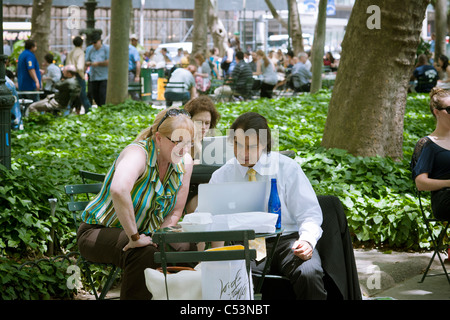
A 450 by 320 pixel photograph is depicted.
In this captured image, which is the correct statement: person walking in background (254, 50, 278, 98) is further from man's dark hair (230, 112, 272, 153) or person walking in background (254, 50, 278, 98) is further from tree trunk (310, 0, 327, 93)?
man's dark hair (230, 112, 272, 153)

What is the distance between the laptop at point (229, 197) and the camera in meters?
4.03

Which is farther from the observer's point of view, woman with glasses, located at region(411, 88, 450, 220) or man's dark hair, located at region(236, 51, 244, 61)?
man's dark hair, located at region(236, 51, 244, 61)

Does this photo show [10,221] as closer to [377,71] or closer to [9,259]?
[9,259]

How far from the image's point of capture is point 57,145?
34.3 ft

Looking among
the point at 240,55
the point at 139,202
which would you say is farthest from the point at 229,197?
the point at 240,55

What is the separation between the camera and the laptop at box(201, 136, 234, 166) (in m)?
5.99

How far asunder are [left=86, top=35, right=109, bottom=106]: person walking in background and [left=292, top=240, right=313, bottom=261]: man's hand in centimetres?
1265

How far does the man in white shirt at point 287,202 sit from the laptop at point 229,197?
29cm

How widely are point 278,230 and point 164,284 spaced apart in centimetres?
87

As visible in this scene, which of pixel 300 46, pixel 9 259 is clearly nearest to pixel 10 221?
pixel 9 259

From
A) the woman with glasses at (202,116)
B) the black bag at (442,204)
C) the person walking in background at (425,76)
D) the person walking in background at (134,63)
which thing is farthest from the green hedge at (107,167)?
the person walking in background at (425,76)

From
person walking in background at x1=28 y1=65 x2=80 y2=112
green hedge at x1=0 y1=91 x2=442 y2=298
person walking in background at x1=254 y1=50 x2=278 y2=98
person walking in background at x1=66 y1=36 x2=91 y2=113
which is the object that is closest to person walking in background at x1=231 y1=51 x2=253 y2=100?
person walking in background at x1=254 y1=50 x2=278 y2=98

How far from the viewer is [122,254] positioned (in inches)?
169

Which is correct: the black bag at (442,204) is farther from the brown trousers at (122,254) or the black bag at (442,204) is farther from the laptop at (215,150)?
the brown trousers at (122,254)
